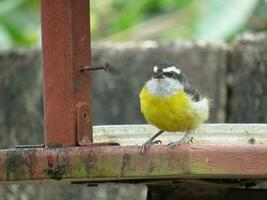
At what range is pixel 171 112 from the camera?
6.16 metres

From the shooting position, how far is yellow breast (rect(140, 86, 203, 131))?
6094 mm

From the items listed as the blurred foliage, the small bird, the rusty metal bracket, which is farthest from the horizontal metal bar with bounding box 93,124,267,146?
the blurred foliage

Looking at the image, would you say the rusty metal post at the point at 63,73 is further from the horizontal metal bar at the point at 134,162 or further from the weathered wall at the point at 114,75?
the weathered wall at the point at 114,75

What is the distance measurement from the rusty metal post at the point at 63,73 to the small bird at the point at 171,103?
27.9 inches

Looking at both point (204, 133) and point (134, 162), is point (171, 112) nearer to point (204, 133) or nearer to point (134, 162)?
point (204, 133)

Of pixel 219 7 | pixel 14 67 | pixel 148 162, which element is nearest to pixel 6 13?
pixel 14 67

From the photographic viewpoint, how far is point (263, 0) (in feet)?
28.2

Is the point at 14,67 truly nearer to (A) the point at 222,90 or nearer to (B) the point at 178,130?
(A) the point at 222,90

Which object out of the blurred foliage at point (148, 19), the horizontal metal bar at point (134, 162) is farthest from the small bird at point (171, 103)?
the blurred foliage at point (148, 19)

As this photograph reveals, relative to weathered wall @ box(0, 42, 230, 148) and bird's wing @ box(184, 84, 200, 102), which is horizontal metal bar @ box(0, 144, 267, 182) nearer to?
bird's wing @ box(184, 84, 200, 102)

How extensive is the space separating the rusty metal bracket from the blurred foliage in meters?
3.00

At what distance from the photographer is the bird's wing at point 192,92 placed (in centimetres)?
626

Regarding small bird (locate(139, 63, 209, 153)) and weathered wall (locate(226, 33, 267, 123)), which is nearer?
small bird (locate(139, 63, 209, 153))

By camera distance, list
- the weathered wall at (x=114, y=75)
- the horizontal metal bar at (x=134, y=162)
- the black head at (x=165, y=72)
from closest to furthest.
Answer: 1. the horizontal metal bar at (x=134, y=162)
2. the black head at (x=165, y=72)
3. the weathered wall at (x=114, y=75)
